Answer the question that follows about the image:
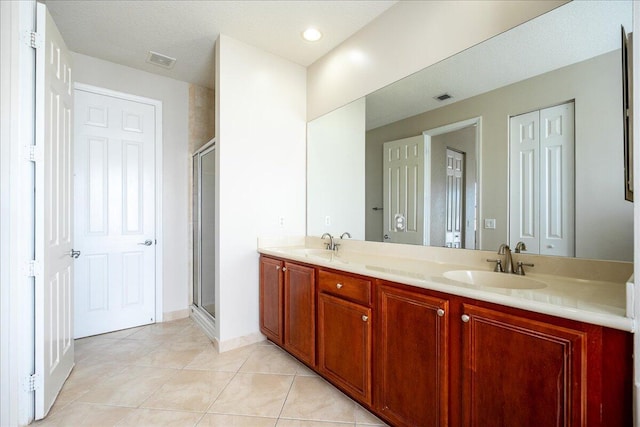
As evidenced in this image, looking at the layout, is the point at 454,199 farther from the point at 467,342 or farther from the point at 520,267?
the point at 467,342

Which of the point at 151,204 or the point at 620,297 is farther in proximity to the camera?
the point at 151,204

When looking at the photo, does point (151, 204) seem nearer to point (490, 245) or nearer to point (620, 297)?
point (490, 245)

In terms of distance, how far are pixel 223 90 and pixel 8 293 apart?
1930 mm

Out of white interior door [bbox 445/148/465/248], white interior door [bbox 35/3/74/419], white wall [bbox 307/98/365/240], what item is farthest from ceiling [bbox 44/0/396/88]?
white interior door [bbox 445/148/465/248]

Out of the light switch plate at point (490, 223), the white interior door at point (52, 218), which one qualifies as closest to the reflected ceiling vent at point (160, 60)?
the white interior door at point (52, 218)

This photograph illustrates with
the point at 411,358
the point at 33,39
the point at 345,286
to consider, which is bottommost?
the point at 411,358

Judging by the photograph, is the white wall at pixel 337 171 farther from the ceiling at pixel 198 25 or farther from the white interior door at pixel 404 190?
the ceiling at pixel 198 25

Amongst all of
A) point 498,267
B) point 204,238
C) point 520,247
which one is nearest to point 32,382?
point 204,238

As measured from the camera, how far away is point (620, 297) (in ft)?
3.44

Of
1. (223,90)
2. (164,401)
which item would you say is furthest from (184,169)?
(164,401)

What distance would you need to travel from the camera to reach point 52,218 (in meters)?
1.78

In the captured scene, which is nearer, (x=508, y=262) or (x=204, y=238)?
(x=508, y=262)

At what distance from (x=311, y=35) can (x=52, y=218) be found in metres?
2.30

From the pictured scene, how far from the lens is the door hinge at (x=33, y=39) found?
1.57m
